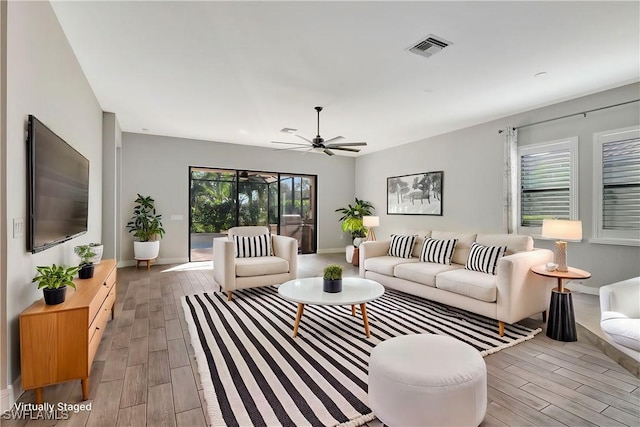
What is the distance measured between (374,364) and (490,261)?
8.05ft

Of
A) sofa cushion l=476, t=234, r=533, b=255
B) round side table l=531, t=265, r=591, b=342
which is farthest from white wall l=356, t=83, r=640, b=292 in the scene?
round side table l=531, t=265, r=591, b=342

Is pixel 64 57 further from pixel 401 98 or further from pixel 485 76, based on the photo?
pixel 485 76

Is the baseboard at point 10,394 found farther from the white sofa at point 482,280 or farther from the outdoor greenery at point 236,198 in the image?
the outdoor greenery at point 236,198

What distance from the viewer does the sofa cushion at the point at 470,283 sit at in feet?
10.1

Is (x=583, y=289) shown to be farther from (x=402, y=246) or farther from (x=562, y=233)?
(x=402, y=246)

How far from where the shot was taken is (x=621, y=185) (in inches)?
151

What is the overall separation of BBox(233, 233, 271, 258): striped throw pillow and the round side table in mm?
3438

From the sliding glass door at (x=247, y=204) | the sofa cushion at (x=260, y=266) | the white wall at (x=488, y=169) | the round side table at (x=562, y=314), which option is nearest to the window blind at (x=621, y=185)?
the white wall at (x=488, y=169)

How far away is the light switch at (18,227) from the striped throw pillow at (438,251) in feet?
13.5

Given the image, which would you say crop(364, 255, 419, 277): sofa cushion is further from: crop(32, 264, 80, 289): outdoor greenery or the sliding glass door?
the sliding glass door

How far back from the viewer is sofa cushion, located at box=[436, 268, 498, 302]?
3088mm

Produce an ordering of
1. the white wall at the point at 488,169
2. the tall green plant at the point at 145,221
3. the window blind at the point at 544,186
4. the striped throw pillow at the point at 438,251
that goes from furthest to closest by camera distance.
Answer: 1. the tall green plant at the point at 145,221
2. the window blind at the point at 544,186
3. the striped throw pillow at the point at 438,251
4. the white wall at the point at 488,169

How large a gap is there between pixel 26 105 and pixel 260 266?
2824 mm

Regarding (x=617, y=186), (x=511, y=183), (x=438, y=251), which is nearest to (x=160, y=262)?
(x=438, y=251)
